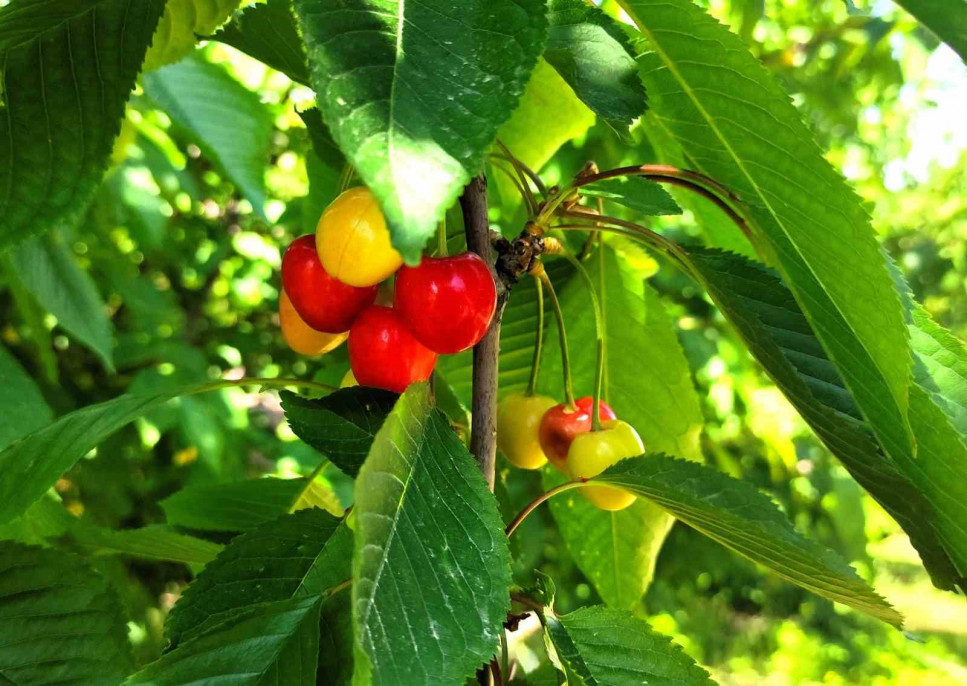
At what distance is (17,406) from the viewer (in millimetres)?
1092

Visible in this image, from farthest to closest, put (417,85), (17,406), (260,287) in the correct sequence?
(260,287) → (17,406) → (417,85)

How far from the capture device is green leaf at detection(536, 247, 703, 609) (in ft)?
3.30

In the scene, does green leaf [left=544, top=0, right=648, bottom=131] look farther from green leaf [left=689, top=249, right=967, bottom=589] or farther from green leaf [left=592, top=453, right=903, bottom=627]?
green leaf [left=592, top=453, right=903, bottom=627]

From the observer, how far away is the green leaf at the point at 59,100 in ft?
2.02

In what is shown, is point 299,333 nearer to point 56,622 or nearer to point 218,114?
point 56,622

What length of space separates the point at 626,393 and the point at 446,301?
49 cm

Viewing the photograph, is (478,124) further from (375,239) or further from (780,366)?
(780,366)

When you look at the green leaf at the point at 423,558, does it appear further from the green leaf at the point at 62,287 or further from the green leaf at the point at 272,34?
the green leaf at the point at 62,287

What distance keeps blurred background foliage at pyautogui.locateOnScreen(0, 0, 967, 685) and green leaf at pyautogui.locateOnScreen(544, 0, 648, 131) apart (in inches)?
1.2

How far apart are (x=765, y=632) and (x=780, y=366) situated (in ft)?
16.6

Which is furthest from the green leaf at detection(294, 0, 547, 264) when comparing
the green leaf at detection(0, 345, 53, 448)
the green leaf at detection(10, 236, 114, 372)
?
the green leaf at detection(10, 236, 114, 372)

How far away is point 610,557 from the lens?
1045 mm

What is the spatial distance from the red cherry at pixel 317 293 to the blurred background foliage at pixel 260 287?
0.76ft

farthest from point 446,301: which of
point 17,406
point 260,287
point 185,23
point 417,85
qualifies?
point 260,287
